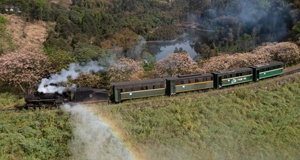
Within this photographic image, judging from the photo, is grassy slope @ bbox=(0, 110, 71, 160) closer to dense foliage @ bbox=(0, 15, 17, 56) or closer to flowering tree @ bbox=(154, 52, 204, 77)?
flowering tree @ bbox=(154, 52, 204, 77)

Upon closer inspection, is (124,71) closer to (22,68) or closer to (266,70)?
(22,68)

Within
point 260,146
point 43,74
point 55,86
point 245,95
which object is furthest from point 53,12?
point 260,146

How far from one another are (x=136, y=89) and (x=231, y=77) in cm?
1241

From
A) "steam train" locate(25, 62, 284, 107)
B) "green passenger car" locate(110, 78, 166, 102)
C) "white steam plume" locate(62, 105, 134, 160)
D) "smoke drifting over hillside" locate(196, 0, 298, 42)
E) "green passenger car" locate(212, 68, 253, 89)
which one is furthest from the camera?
"smoke drifting over hillside" locate(196, 0, 298, 42)

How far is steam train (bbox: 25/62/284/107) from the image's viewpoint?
75.2 feet

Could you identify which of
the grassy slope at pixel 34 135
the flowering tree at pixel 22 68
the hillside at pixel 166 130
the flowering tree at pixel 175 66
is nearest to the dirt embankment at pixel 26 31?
the flowering tree at pixel 22 68

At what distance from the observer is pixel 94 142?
65.2 feet

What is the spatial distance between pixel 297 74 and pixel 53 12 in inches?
2991

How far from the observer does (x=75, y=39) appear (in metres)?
55.0

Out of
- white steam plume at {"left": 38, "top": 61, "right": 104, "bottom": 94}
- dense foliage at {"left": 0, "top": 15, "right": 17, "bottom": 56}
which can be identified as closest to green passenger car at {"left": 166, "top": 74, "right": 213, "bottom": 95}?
white steam plume at {"left": 38, "top": 61, "right": 104, "bottom": 94}

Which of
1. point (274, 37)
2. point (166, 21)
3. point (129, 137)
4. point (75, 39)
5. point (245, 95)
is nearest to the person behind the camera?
point (129, 137)

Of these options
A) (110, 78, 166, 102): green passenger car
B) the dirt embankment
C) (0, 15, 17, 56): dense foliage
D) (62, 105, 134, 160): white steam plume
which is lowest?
(62, 105, 134, 160): white steam plume

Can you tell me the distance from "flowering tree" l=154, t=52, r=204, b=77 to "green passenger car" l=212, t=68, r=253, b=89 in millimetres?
7104

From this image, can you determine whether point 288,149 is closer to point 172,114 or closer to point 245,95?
point 245,95
